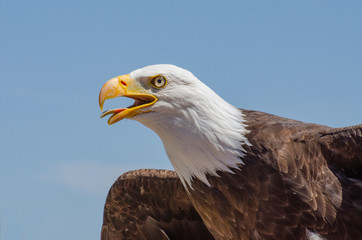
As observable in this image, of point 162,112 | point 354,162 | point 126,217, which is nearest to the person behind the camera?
point 162,112

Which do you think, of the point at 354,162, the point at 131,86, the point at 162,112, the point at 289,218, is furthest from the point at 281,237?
the point at 131,86

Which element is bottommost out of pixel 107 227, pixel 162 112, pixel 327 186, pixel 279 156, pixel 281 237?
pixel 107 227

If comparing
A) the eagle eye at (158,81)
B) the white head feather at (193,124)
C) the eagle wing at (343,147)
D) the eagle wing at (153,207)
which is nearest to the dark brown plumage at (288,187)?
the eagle wing at (343,147)

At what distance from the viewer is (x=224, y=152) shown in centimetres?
520

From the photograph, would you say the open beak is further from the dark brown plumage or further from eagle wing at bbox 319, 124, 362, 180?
eagle wing at bbox 319, 124, 362, 180

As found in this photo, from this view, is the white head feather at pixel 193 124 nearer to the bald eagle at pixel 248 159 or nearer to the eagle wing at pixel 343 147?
→ the bald eagle at pixel 248 159

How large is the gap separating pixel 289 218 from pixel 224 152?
83cm

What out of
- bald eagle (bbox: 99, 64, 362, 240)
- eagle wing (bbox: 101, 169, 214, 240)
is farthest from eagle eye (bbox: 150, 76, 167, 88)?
eagle wing (bbox: 101, 169, 214, 240)

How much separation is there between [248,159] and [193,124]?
0.61 meters

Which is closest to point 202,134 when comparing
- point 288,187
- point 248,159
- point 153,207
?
point 248,159

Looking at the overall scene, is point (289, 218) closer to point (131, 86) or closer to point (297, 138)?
point (297, 138)

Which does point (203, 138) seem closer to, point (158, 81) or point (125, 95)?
point (158, 81)

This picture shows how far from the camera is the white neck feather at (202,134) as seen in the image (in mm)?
5059

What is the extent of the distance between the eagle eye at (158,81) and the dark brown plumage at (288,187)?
881mm
